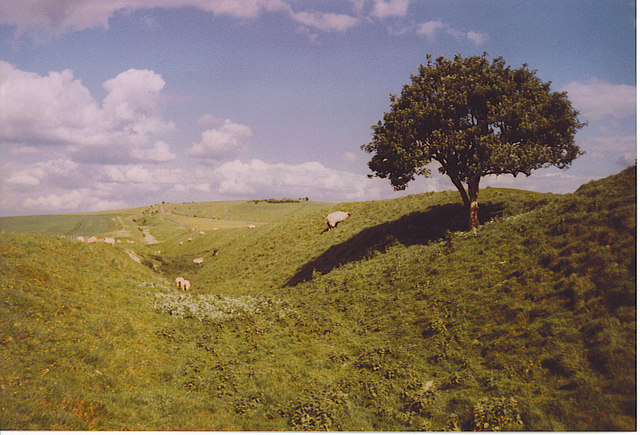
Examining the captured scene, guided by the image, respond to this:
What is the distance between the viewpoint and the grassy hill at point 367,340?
9.34 metres

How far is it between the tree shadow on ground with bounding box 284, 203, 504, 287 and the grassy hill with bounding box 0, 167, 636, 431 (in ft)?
15.4

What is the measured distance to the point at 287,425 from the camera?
1068 centimetres

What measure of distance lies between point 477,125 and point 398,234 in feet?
40.9

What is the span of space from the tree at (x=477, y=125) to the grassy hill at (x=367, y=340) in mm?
6122

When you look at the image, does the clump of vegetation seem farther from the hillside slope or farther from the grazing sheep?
the grazing sheep

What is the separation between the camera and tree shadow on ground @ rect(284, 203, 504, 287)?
28.2 metres

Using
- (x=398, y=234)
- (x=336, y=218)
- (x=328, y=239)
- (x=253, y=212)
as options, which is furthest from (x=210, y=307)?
(x=253, y=212)

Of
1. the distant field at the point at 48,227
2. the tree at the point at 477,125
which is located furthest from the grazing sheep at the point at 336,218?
the distant field at the point at 48,227

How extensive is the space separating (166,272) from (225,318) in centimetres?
2871

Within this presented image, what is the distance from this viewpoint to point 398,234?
30.0 m

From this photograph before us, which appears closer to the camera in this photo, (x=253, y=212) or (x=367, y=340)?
(x=367, y=340)

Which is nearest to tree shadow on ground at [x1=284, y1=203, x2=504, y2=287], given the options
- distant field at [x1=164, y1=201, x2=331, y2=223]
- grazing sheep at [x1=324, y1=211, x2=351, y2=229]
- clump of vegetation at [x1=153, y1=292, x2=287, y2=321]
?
clump of vegetation at [x1=153, y1=292, x2=287, y2=321]

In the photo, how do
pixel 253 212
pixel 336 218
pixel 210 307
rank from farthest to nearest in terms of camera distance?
pixel 253 212 < pixel 336 218 < pixel 210 307

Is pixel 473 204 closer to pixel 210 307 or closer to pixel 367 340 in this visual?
pixel 367 340
